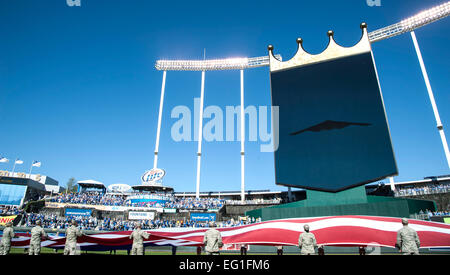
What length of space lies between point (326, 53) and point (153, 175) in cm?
4425

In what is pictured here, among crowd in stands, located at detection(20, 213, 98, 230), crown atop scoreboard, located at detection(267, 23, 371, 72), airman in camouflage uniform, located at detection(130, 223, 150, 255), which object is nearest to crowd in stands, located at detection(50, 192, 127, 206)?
crowd in stands, located at detection(20, 213, 98, 230)

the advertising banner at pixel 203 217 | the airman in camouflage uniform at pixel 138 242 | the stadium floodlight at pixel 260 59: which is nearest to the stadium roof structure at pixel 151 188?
the advertising banner at pixel 203 217

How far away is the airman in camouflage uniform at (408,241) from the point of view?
713 centimetres

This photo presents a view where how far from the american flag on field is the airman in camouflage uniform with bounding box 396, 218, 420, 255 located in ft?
3.91

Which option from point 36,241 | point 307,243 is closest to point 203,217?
point 36,241

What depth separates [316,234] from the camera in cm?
960

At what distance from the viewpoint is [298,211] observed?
26.6 m

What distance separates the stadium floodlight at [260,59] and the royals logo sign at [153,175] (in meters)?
23.1

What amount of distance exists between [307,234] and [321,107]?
33.4 feet

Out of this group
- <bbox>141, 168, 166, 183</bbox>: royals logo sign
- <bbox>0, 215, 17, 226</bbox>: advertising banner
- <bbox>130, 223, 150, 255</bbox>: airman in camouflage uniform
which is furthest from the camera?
<bbox>141, 168, 166, 183</bbox>: royals logo sign

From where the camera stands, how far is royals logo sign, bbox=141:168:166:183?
5284cm

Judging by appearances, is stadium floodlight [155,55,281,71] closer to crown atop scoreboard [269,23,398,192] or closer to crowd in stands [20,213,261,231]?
crowd in stands [20,213,261,231]

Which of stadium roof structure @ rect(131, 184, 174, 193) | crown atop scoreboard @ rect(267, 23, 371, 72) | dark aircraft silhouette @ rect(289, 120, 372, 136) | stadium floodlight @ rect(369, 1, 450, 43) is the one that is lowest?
dark aircraft silhouette @ rect(289, 120, 372, 136)

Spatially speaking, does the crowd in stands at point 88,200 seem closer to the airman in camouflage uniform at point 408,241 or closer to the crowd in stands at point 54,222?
the crowd in stands at point 54,222
